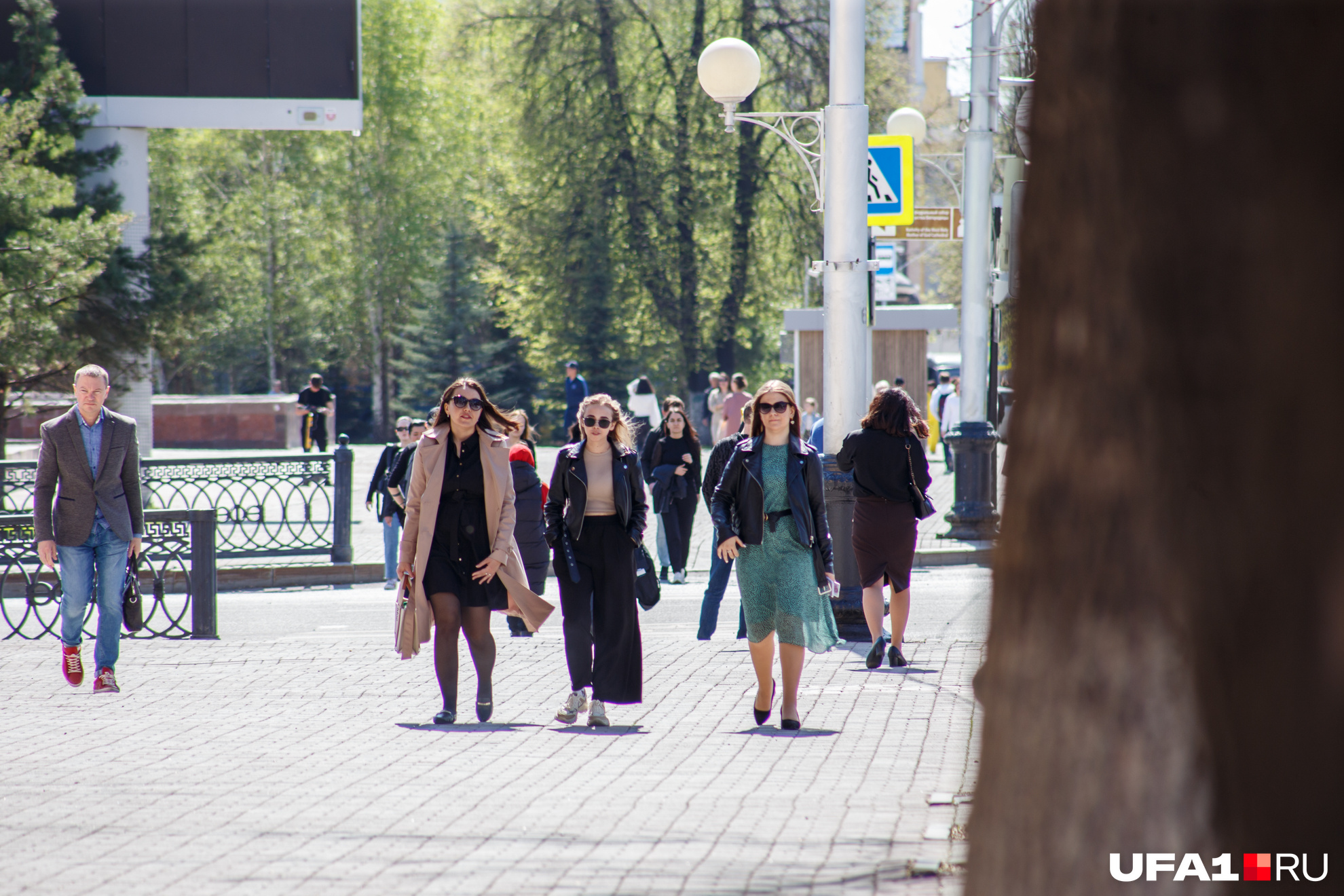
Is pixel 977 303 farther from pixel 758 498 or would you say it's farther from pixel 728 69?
pixel 758 498

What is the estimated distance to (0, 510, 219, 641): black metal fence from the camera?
37.6 feet

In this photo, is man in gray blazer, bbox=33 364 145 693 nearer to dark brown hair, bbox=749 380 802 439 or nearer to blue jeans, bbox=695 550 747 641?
dark brown hair, bbox=749 380 802 439

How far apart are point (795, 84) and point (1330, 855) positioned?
35927 millimetres

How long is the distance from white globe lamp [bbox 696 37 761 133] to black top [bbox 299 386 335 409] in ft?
58.7

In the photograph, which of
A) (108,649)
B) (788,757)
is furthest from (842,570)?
(108,649)

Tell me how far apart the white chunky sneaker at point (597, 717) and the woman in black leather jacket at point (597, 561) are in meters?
0.06

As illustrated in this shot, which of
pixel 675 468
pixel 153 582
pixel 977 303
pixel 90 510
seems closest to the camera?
pixel 90 510

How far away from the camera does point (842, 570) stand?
423 inches

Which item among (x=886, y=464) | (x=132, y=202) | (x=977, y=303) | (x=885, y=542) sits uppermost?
(x=132, y=202)

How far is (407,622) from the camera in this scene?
7957mm

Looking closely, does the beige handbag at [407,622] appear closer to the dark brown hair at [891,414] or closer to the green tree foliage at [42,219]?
the dark brown hair at [891,414]

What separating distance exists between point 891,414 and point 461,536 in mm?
2996

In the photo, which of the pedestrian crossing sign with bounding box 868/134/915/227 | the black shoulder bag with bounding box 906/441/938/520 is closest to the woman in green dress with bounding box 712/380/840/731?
the black shoulder bag with bounding box 906/441/938/520

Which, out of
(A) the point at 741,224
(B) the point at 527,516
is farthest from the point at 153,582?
(A) the point at 741,224
